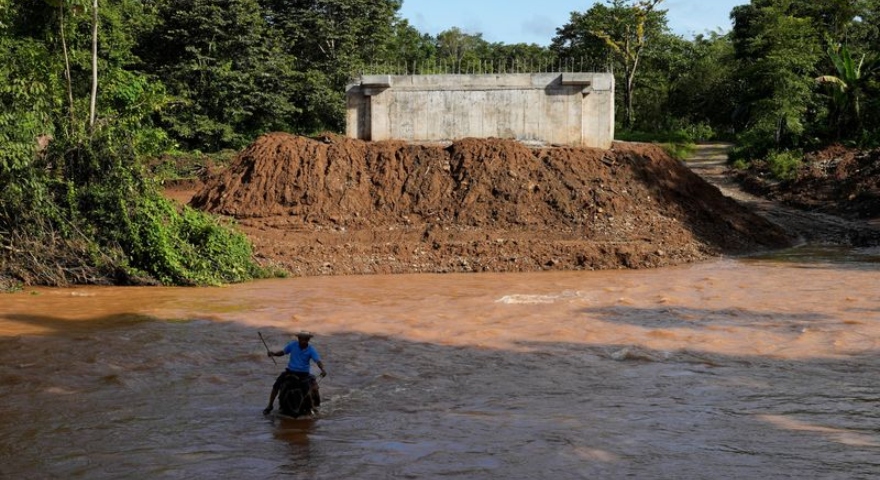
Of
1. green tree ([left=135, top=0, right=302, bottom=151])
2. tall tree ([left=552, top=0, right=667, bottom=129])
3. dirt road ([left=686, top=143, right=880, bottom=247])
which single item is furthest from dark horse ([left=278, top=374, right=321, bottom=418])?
tall tree ([left=552, top=0, right=667, bottom=129])

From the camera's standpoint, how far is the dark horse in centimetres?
831

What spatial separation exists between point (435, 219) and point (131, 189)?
8.03 metres

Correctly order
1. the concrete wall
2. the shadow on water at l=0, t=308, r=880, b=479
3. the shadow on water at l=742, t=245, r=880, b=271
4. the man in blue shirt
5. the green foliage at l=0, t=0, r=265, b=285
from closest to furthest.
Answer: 1. the shadow on water at l=0, t=308, r=880, b=479
2. the man in blue shirt
3. the green foliage at l=0, t=0, r=265, b=285
4. the shadow on water at l=742, t=245, r=880, b=271
5. the concrete wall

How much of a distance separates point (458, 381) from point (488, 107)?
1532 centimetres

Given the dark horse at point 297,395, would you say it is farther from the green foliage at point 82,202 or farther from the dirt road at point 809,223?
the dirt road at point 809,223

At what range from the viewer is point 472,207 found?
72.9ft

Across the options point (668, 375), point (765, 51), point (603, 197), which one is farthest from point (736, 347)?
point (765, 51)

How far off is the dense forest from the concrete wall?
1.29 m

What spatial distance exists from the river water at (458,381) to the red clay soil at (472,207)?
2657 mm

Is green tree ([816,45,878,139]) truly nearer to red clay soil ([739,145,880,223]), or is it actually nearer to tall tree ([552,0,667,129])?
red clay soil ([739,145,880,223])

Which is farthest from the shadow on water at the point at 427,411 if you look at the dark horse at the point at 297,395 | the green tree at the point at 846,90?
the green tree at the point at 846,90

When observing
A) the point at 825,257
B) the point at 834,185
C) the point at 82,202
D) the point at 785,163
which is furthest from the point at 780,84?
Result: the point at 82,202

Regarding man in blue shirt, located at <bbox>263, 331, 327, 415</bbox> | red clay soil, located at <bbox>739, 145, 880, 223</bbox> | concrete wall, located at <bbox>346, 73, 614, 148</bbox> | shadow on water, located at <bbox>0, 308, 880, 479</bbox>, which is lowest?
shadow on water, located at <bbox>0, 308, 880, 479</bbox>

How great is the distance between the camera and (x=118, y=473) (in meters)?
6.83
